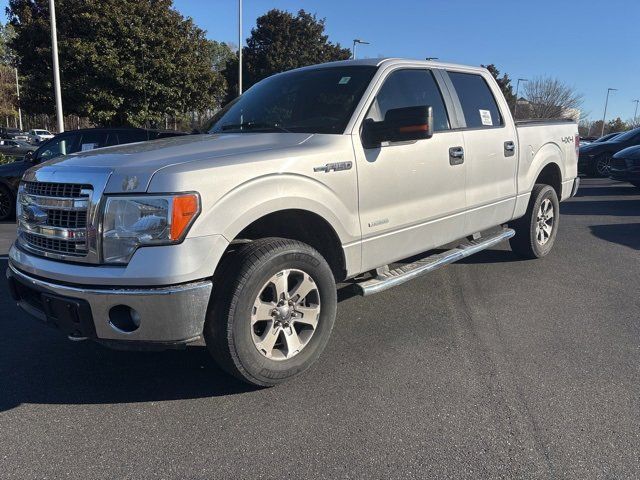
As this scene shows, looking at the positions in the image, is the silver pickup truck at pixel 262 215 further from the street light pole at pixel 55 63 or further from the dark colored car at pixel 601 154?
the street light pole at pixel 55 63

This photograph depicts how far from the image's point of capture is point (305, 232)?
354 cm

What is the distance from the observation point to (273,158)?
119 inches

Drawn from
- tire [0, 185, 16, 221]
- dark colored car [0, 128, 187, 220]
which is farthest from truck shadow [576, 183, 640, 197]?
tire [0, 185, 16, 221]

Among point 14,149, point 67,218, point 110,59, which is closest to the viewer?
point 67,218

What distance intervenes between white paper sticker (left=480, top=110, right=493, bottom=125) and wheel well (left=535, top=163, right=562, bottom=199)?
1.45 metres

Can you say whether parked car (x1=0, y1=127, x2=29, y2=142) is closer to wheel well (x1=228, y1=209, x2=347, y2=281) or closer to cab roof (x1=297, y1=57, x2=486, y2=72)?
cab roof (x1=297, y1=57, x2=486, y2=72)

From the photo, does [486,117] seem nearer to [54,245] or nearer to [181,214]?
[181,214]

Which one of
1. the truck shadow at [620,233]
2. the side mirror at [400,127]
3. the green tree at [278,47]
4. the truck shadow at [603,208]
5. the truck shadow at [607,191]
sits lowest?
A: the truck shadow at [620,233]

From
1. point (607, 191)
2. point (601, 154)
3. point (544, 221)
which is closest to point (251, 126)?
point (544, 221)

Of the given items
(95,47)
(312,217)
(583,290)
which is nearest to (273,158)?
(312,217)

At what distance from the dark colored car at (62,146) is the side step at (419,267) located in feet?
21.7

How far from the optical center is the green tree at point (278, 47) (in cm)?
Result: 3484

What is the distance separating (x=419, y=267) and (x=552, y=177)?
10.1 ft

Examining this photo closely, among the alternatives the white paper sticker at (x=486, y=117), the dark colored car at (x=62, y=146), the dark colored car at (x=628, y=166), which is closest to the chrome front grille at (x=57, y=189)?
the white paper sticker at (x=486, y=117)
